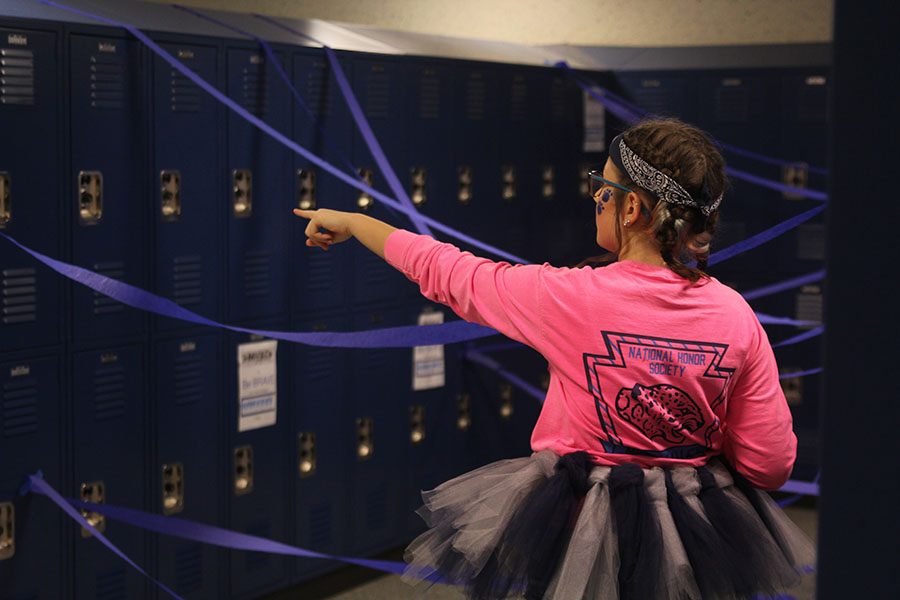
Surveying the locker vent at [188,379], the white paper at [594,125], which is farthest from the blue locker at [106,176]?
the white paper at [594,125]

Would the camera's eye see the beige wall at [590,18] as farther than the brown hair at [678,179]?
Yes

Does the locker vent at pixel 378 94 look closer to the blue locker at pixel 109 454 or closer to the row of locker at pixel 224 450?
the row of locker at pixel 224 450

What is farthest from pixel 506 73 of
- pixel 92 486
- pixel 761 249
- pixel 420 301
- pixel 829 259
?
pixel 829 259

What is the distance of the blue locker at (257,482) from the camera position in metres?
3.97

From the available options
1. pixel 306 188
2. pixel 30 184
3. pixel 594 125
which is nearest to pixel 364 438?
pixel 306 188

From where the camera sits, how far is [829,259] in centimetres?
47

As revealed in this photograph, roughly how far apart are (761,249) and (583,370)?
12.7 ft

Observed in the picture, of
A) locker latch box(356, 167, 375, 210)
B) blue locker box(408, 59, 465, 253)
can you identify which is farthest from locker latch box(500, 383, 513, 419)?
locker latch box(356, 167, 375, 210)

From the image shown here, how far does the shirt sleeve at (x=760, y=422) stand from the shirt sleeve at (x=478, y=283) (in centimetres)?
31

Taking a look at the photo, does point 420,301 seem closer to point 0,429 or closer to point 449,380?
point 449,380

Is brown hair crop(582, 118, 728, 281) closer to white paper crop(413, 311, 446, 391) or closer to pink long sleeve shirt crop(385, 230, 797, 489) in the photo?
pink long sleeve shirt crop(385, 230, 797, 489)

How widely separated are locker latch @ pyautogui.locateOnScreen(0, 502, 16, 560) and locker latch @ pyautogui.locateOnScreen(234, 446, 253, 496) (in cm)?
83

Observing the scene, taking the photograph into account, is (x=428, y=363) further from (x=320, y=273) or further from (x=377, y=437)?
(x=320, y=273)

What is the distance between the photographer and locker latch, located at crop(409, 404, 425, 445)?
15.2ft
